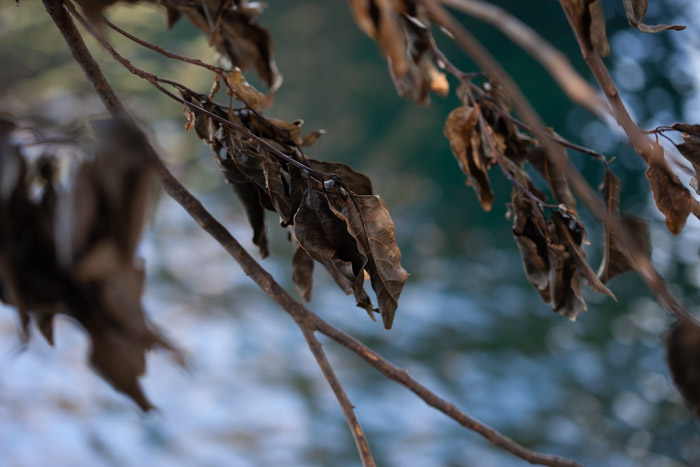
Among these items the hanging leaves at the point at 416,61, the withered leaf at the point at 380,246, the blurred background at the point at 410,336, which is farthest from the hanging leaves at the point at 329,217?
the blurred background at the point at 410,336

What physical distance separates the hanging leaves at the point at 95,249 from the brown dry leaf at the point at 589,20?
0.92 ft

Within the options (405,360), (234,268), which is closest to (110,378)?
(405,360)

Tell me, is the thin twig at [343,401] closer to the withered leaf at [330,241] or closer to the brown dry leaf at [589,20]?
the withered leaf at [330,241]

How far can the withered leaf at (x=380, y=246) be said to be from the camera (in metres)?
0.44

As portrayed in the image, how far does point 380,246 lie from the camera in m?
0.44

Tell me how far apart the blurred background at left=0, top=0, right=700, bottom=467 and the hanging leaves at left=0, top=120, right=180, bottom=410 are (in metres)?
0.94

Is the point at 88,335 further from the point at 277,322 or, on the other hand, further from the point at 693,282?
the point at 693,282

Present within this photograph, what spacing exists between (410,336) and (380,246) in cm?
173

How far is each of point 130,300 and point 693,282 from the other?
2354 millimetres

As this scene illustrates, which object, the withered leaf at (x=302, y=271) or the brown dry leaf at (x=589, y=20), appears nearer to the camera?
the brown dry leaf at (x=589, y=20)

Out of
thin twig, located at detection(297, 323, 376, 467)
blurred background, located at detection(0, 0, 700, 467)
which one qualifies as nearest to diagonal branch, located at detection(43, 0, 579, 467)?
thin twig, located at detection(297, 323, 376, 467)

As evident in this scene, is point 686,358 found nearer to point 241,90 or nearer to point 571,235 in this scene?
point 571,235

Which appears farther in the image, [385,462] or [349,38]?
[349,38]

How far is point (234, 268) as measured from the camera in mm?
2436
